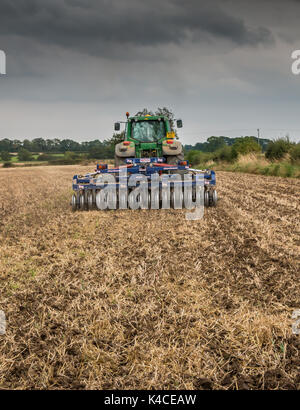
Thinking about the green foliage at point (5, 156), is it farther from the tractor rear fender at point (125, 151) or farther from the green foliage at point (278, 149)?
the tractor rear fender at point (125, 151)

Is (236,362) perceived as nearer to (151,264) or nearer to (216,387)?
(216,387)

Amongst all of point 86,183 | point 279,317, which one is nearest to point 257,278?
point 279,317

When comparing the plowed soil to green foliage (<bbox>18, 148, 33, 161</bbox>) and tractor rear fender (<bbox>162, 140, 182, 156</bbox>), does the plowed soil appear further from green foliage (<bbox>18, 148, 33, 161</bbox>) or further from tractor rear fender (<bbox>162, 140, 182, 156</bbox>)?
green foliage (<bbox>18, 148, 33, 161</bbox>)

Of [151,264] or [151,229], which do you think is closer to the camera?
[151,264]

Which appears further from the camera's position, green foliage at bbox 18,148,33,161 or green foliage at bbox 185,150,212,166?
green foliage at bbox 18,148,33,161

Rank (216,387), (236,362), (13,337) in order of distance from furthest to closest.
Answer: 1. (13,337)
2. (236,362)
3. (216,387)

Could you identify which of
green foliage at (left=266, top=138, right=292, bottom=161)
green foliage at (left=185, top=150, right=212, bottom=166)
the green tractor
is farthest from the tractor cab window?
green foliage at (left=185, top=150, right=212, bottom=166)

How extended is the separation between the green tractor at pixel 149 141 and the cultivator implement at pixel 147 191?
1.68 meters

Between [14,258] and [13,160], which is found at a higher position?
[13,160]

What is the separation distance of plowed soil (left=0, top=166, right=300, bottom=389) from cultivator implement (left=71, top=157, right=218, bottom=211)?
2220mm

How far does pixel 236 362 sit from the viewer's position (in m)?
1.97

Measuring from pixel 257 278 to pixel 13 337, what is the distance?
2.23m

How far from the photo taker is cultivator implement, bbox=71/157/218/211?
7238 mm

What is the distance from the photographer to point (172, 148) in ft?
29.9
